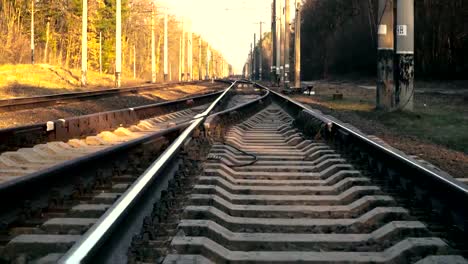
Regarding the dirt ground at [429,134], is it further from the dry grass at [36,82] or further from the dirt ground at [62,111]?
the dry grass at [36,82]

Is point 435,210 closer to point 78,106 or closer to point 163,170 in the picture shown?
point 163,170

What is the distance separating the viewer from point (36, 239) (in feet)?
12.5

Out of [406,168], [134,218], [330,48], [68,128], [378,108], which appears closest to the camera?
[134,218]

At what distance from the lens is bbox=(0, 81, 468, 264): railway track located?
354 cm

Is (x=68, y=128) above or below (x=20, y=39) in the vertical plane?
below

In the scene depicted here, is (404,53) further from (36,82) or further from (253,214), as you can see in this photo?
(36,82)

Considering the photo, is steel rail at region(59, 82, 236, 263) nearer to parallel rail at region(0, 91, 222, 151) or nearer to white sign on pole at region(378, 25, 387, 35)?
parallel rail at region(0, 91, 222, 151)

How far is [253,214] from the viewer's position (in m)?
4.68

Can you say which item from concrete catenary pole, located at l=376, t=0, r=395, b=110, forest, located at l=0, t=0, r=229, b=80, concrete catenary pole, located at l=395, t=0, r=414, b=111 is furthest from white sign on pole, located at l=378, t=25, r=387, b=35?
forest, located at l=0, t=0, r=229, b=80

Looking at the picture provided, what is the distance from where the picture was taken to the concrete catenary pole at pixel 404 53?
14828 millimetres

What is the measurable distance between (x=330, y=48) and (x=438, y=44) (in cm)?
3329

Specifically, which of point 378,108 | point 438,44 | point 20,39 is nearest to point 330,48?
point 438,44

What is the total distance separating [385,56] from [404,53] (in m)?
1.24

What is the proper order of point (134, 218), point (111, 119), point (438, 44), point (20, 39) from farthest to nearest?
point (20, 39), point (438, 44), point (111, 119), point (134, 218)
